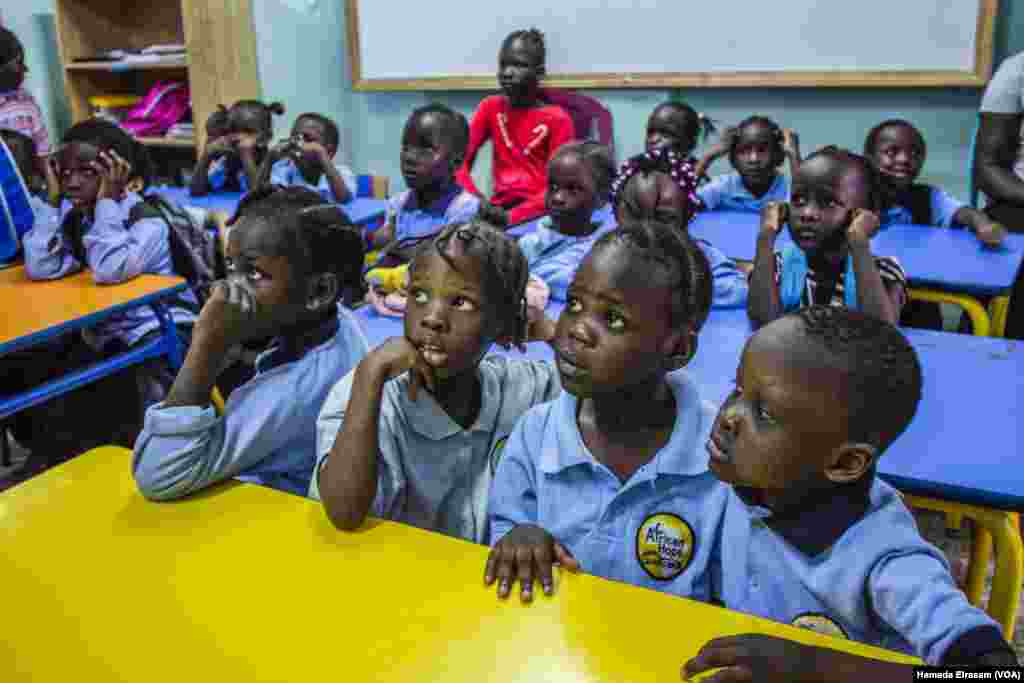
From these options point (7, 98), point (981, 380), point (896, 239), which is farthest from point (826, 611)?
point (7, 98)

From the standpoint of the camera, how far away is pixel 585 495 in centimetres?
115

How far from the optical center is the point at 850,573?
947 mm

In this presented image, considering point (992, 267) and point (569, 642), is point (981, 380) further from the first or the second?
point (569, 642)

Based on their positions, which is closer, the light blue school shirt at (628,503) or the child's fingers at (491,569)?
the child's fingers at (491,569)

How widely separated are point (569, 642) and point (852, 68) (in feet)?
13.0

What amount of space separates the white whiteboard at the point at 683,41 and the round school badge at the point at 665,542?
142 inches

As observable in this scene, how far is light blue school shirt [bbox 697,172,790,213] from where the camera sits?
3.52 m

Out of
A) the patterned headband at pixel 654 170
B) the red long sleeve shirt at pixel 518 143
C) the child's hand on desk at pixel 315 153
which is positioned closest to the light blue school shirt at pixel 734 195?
the patterned headband at pixel 654 170

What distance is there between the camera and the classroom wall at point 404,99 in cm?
406

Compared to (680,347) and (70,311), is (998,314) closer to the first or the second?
(680,347)

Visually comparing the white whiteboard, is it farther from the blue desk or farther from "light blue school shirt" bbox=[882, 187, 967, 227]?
the blue desk

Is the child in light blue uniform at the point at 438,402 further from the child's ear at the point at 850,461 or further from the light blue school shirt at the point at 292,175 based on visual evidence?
the light blue school shirt at the point at 292,175

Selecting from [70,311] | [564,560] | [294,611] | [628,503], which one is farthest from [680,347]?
[70,311]

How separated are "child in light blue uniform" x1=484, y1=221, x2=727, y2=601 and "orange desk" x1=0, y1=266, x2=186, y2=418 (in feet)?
4.61
